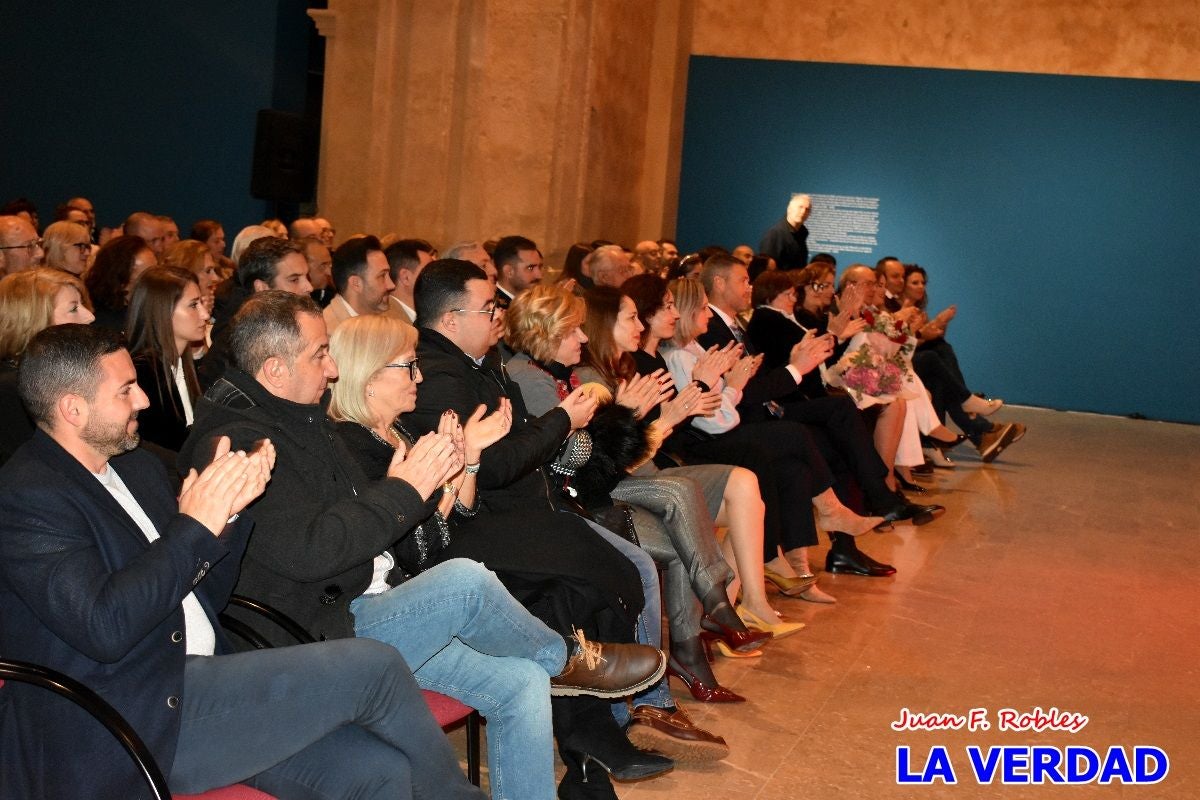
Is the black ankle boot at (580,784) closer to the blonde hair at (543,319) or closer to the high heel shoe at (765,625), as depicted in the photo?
the blonde hair at (543,319)

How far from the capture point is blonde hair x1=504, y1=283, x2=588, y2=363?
14.4ft

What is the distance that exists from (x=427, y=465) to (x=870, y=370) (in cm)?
473

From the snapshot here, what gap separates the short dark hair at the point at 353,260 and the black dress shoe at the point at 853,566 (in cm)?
249

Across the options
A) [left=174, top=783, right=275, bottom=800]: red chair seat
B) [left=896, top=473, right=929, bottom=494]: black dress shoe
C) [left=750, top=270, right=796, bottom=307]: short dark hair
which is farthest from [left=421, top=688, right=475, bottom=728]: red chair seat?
[left=896, top=473, right=929, bottom=494]: black dress shoe

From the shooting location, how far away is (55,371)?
2.33 metres

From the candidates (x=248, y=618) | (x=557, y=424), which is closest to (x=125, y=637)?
(x=248, y=618)

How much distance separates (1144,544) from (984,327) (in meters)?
7.12

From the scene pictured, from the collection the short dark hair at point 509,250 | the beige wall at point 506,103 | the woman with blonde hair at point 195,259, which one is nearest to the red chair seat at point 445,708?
the woman with blonde hair at point 195,259

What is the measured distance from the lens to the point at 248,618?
2824mm

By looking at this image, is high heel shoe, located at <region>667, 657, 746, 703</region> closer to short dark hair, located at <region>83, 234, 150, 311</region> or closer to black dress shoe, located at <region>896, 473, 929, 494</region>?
short dark hair, located at <region>83, 234, 150, 311</region>

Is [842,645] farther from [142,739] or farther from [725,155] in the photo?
[725,155]

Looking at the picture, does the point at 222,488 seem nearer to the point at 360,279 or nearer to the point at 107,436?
the point at 107,436

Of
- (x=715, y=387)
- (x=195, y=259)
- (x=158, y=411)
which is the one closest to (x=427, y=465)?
(x=158, y=411)

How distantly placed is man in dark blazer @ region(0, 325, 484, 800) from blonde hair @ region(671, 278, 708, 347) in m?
3.27
